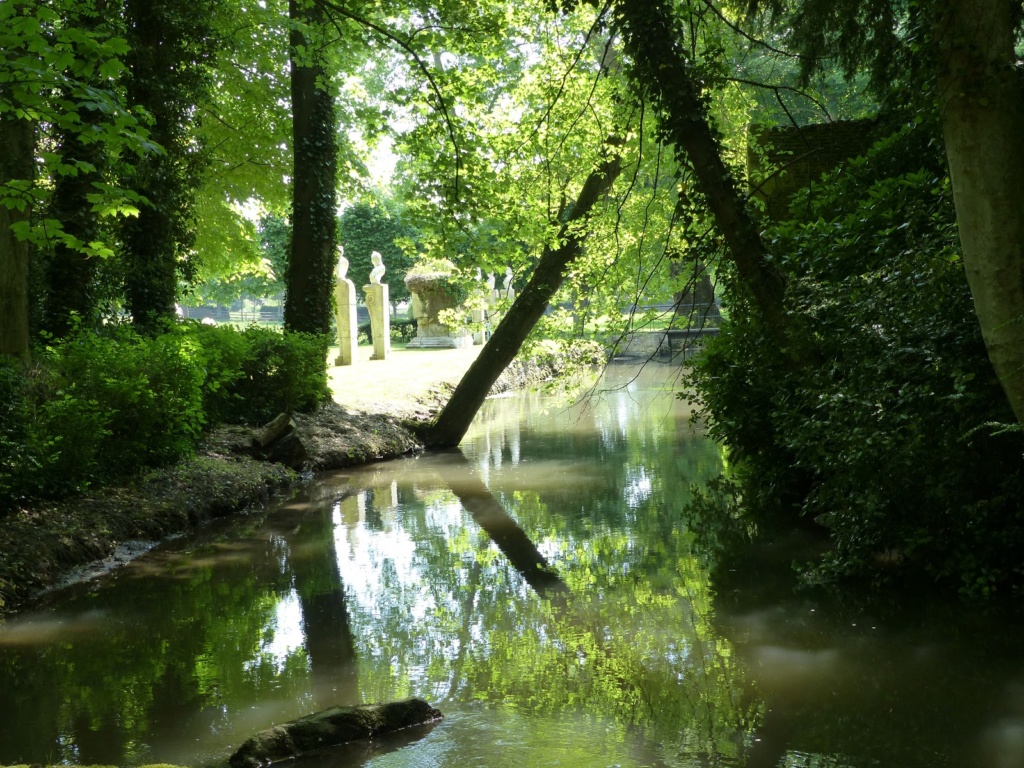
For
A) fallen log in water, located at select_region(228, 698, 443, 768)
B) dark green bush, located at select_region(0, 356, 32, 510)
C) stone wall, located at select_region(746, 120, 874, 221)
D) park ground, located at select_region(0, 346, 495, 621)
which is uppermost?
stone wall, located at select_region(746, 120, 874, 221)

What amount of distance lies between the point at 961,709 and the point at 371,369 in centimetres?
2052

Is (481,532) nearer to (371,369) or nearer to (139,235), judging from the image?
(139,235)

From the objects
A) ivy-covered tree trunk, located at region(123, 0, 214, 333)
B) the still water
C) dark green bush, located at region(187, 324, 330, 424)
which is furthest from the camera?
ivy-covered tree trunk, located at region(123, 0, 214, 333)

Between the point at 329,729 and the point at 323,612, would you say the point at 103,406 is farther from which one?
the point at 329,729

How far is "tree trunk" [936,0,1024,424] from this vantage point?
502cm

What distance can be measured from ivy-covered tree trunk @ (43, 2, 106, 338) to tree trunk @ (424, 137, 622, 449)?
598cm

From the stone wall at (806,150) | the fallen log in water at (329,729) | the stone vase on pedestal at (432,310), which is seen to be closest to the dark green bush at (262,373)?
the stone wall at (806,150)

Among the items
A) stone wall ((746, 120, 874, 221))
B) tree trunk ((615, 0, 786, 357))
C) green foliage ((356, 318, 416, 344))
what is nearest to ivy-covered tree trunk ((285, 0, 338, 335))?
stone wall ((746, 120, 874, 221))

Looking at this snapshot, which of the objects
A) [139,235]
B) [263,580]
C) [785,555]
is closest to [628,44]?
[785,555]

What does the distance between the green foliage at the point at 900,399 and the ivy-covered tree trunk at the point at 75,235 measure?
8412mm

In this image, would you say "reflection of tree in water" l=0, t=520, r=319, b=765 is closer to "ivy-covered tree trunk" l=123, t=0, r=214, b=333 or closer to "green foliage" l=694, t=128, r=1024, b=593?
"green foliage" l=694, t=128, r=1024, b=593

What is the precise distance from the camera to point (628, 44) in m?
7.92

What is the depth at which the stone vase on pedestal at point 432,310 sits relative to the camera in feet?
108

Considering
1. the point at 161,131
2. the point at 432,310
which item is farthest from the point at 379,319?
the point at 161,131
